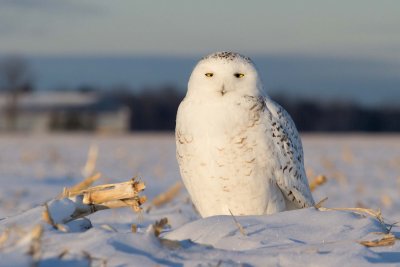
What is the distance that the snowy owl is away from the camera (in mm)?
4457

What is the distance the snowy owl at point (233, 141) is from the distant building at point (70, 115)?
66.9 m

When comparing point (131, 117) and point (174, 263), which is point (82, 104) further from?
point (174, 263)

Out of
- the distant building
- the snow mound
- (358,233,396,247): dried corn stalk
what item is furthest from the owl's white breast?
the distant building

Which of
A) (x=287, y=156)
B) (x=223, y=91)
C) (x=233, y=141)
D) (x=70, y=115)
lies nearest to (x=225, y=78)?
(x=223, y=91)

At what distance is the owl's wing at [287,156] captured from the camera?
4629mm

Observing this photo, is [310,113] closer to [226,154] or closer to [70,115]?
[70,115]

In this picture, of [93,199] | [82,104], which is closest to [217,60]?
[93,199]

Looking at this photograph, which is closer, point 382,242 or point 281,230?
point 382,242

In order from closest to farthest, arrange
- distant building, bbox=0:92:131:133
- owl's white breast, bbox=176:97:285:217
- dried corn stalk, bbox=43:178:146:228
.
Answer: dried corn stalk, bbox=43:178:146:228
owl's white breast, bbox=176:97:285:217
distant building, bbox=0:92:131:133

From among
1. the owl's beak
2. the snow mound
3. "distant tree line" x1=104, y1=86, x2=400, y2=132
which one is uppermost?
the owl's beak

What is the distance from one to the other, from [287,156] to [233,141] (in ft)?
1.58

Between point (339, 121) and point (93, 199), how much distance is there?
9489 cm

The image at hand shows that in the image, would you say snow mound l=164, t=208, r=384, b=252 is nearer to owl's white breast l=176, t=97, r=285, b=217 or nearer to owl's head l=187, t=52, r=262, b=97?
owl's white breast l=176, t=97, r=285, b=217

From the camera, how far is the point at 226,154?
446cm
